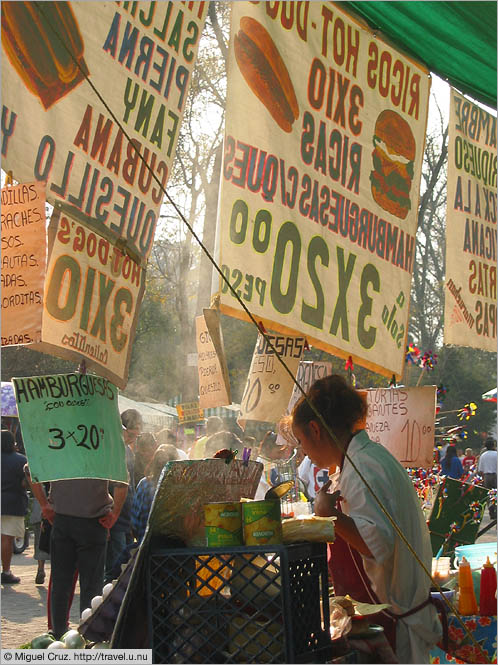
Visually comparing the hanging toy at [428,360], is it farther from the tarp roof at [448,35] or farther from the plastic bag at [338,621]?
the plastic bag at [338,621]

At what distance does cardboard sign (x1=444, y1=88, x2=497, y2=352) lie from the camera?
15.7ft

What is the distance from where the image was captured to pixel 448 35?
3891 millimetres

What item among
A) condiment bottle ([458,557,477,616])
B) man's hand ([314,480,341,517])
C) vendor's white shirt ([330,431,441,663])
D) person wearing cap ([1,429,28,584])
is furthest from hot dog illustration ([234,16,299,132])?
person wearing cap ([1,429,28,584])

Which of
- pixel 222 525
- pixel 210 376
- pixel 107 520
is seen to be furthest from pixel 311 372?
pixel 222 525

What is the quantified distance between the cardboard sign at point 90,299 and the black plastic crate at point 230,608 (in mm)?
940

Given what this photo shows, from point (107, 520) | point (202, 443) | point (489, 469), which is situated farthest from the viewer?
point (489, 469)

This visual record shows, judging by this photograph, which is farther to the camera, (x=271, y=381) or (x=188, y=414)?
(x=188, y=414)

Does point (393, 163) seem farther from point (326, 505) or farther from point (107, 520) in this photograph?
point (107, 520)

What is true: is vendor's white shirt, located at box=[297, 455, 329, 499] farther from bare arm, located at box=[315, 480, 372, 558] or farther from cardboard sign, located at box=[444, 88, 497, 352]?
bare arm, located at box=[315, 480, 372, 558]

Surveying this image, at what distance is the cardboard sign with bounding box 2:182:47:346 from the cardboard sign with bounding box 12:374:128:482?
23cm

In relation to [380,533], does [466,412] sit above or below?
above

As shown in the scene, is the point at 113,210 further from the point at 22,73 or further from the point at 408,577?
the point at 408,577

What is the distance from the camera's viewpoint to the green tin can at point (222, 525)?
2.06 meters

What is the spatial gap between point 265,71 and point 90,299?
137cm
